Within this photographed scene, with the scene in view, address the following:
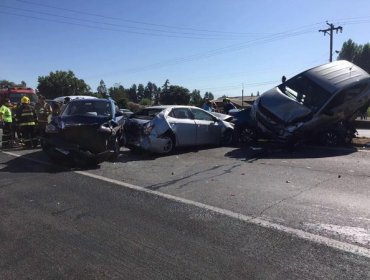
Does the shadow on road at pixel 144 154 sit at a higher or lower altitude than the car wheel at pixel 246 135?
lower

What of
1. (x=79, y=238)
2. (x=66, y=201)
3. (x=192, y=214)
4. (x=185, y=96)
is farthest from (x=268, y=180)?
(x=185, y=96)

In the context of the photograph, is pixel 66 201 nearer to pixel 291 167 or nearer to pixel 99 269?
pixel 99 269

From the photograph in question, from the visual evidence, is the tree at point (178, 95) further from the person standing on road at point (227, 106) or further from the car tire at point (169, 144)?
the car tire at point (169, 144)

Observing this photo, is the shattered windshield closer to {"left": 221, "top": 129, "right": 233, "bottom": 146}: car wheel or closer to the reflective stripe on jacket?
{"left": 221, "top": 129, "right": 233, "bottom": 146}: car wheel

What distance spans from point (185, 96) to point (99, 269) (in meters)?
79.9

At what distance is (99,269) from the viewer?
4230 millimetres

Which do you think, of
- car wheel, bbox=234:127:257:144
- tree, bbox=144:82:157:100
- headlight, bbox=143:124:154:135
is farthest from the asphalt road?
tree, bbox=144:82:157:100

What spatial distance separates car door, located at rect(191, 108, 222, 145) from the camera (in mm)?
13078

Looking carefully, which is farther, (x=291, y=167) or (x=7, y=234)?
(x=291, y=167)

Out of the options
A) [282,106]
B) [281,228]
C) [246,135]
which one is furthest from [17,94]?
[281,228]

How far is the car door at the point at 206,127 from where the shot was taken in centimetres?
1308

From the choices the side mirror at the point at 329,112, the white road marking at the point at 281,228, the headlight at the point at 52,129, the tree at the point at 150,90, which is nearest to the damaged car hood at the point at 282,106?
the side mirror at the point at 329,112

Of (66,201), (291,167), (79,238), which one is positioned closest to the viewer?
(79,238)

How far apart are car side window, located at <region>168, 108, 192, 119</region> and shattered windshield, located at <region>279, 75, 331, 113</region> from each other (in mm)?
3059
